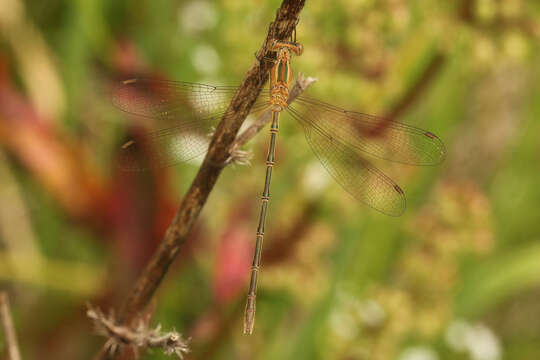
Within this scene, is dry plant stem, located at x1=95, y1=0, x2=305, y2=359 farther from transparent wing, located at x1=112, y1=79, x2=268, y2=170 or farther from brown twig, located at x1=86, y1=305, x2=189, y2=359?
transparent wing, located at x1=112, y1=79, x2=268, y2=170

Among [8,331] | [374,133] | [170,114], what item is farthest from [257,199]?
[8,331]

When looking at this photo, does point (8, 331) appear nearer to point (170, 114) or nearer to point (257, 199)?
point (170, 114)

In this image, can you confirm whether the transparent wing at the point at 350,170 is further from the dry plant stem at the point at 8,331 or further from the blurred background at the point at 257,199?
the dry plant stem at the point at 8,331

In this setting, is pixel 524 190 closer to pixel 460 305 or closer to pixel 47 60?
pixel 460 305

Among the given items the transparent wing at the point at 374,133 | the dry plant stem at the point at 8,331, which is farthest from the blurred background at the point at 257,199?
the dry plant stem at the point at 8,331

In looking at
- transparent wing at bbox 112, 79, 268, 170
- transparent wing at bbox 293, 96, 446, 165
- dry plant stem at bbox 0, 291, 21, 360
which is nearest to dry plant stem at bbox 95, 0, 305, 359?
dry plant stem at bbox 0, 291, 21, 360

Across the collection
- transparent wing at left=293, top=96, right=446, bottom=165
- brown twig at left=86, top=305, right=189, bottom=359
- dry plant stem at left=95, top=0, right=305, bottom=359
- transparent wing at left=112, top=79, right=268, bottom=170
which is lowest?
brown twig at left=86, top=305, right=189, bottom=359

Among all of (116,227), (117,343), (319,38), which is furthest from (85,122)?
(117,343)
